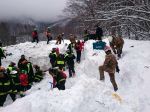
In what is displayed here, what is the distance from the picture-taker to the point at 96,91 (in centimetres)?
1438

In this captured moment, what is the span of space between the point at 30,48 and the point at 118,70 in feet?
39.1

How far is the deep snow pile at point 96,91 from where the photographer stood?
13242 millimetres

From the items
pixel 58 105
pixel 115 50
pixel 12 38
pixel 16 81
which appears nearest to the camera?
pixel 58 105

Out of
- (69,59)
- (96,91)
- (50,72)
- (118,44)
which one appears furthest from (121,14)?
(96,91)

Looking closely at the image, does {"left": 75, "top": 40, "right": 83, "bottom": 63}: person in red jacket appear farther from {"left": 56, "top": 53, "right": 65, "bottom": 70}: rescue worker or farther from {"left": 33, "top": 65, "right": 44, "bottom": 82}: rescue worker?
{"left": 33, "top": 65, "right": 44, "bottom": 82}: rescue worker

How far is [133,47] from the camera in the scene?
24.5 m

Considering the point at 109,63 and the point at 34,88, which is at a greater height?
the point at 109,63

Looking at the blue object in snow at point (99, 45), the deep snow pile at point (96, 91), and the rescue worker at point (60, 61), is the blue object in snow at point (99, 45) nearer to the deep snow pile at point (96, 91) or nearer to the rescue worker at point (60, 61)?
the deep snow pile at point (96, 91)

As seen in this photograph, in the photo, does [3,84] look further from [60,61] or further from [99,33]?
[99,33]

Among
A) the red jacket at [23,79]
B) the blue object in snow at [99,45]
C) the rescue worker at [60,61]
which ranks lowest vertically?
the red jacket at [23,79]

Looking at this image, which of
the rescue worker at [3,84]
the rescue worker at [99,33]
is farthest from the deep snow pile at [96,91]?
the rescue worker at [3,84]

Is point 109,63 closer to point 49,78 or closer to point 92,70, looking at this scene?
point 92,70

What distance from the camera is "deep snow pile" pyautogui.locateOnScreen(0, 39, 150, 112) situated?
43.4 feet

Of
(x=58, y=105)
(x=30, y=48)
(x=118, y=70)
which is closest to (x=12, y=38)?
(x=30, y=48)
